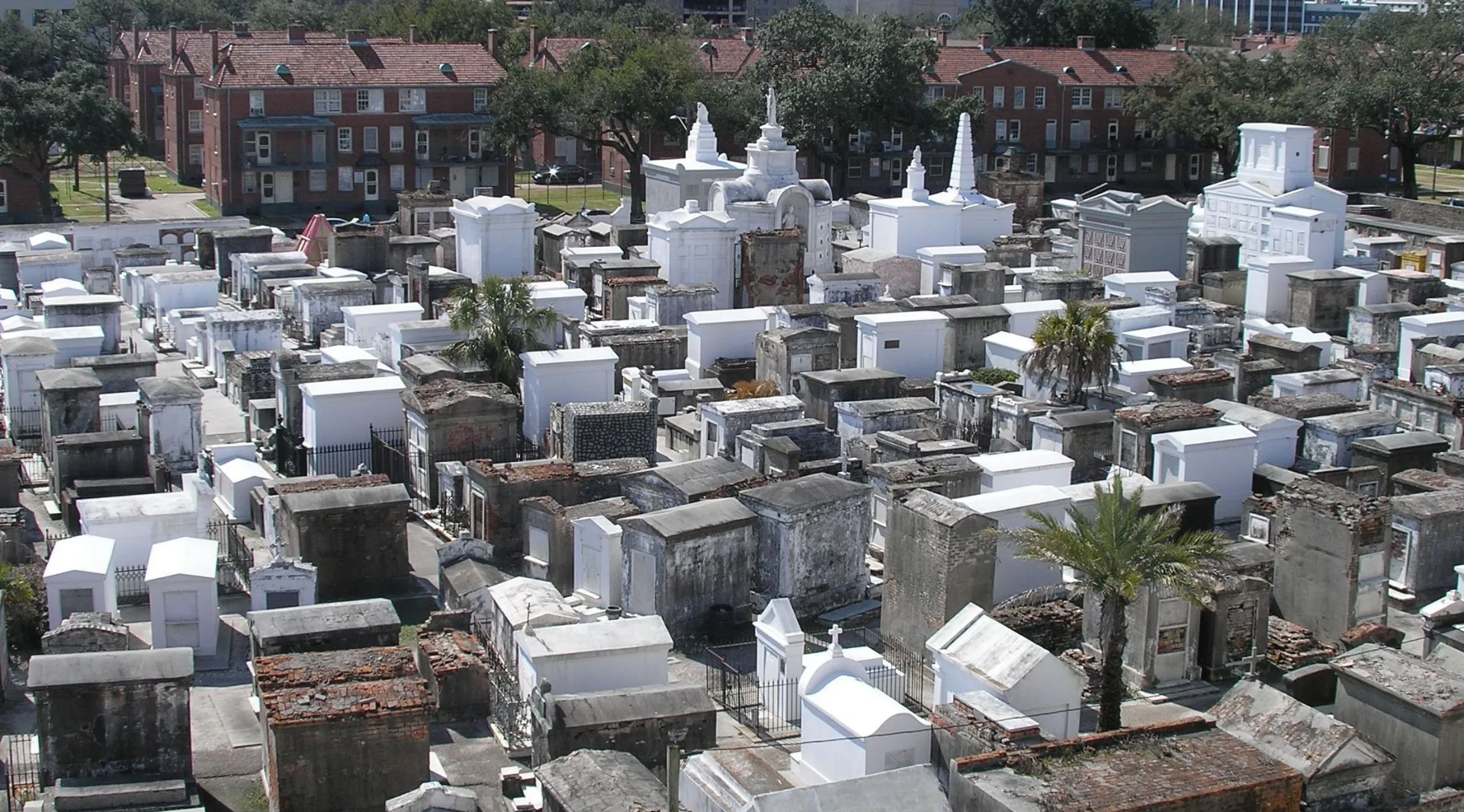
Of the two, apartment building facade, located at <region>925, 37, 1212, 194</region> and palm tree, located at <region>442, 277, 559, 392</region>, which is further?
apartment building facade, located at <region>925, 37, 1212, 194</region>

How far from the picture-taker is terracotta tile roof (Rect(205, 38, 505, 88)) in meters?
74.2

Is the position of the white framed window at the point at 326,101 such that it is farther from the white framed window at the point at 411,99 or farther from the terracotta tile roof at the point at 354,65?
the white framed window at the point at 411,99

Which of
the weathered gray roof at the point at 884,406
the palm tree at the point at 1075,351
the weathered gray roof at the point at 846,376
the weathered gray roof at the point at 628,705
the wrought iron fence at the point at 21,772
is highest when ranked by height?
the palm tree at the point at 1075,351

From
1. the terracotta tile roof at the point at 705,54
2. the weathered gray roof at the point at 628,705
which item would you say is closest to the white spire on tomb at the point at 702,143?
the terracotta tile roof at the point at 705,54

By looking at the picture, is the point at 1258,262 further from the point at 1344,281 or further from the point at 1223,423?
the point at 1223,423

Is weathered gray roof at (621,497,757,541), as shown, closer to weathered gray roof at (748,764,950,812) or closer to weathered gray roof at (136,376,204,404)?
weathered gray roof at (748,764,950,812)

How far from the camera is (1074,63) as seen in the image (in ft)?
288

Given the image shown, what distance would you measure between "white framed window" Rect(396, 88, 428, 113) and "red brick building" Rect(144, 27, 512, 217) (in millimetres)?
49

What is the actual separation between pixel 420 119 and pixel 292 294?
28164 mm

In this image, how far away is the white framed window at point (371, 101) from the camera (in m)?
76.2

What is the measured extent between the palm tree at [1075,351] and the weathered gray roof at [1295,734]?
16.6m

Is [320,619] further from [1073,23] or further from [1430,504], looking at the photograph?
[1073,23]

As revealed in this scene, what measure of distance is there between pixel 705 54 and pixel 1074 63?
63.4 feet

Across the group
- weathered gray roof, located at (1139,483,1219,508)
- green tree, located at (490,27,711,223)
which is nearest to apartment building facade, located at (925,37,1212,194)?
green tree, located at (490,27,711,223)
